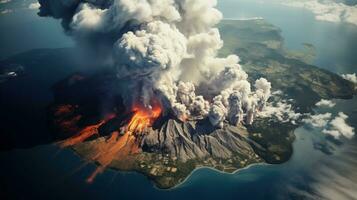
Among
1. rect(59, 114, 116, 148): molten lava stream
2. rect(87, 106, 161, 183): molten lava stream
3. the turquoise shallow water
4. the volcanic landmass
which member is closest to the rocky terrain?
the volcanic landmass

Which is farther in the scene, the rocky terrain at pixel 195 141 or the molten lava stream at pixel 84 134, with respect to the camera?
the rocky terrain at pixel 195 141

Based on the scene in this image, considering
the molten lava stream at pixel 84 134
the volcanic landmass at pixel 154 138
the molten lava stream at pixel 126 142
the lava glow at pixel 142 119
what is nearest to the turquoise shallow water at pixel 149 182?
the volcanic landmass at pixel 154 138

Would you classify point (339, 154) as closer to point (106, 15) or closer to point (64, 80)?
point (106, 15)

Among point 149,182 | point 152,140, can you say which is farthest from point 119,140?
point 149,182

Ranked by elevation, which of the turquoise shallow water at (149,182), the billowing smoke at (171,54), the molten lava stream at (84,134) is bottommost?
the turquoise shallow water at (149,182)

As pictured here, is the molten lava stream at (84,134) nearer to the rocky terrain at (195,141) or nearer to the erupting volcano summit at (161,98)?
the erupting volcano summit at (161,98)

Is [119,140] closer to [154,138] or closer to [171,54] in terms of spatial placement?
[154,138]
